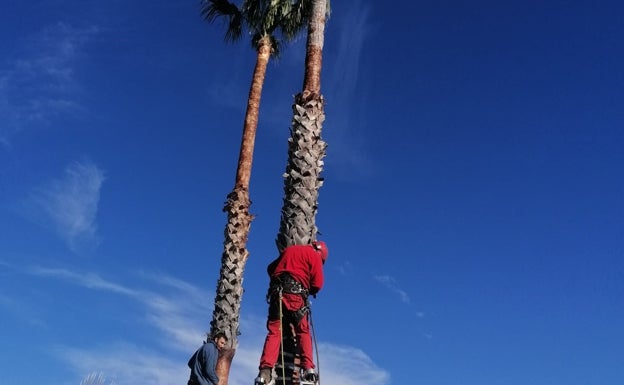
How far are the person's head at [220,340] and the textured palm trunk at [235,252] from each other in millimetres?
86

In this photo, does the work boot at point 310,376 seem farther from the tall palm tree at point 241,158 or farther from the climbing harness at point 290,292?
the tall palm tree at point 241,158

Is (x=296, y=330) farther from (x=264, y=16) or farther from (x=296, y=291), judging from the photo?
(x=264, y=16)

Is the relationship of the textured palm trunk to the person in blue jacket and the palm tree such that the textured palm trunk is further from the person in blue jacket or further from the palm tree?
the palm tree

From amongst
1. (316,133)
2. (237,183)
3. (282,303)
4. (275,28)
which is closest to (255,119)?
(237,183)

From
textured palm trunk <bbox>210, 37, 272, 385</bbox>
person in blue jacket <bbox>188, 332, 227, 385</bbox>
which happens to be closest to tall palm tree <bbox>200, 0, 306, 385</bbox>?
textured palm trunk <bbox>210, 37, 272, 385</bbox>

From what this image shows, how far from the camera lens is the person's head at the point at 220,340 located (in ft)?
38.1

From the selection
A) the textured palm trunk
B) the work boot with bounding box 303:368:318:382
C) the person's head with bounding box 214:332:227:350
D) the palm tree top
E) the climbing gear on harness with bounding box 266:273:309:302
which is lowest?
the work boot with bounding box 303:368:318:382

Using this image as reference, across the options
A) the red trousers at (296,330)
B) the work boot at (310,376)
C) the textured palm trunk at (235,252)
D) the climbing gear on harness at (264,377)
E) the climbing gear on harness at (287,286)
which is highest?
the textured palm trunk at (235,252)

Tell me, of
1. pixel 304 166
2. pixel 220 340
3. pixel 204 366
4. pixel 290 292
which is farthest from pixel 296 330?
pixel 220 340

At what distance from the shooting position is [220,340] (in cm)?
1166

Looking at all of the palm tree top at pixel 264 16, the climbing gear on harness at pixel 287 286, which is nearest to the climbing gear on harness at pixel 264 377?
the climbing gear on harness at pixel 287 286

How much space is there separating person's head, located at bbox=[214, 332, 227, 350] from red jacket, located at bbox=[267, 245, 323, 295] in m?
5.11

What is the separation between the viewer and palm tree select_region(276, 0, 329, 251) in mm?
7602

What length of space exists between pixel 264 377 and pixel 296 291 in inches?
39.1
